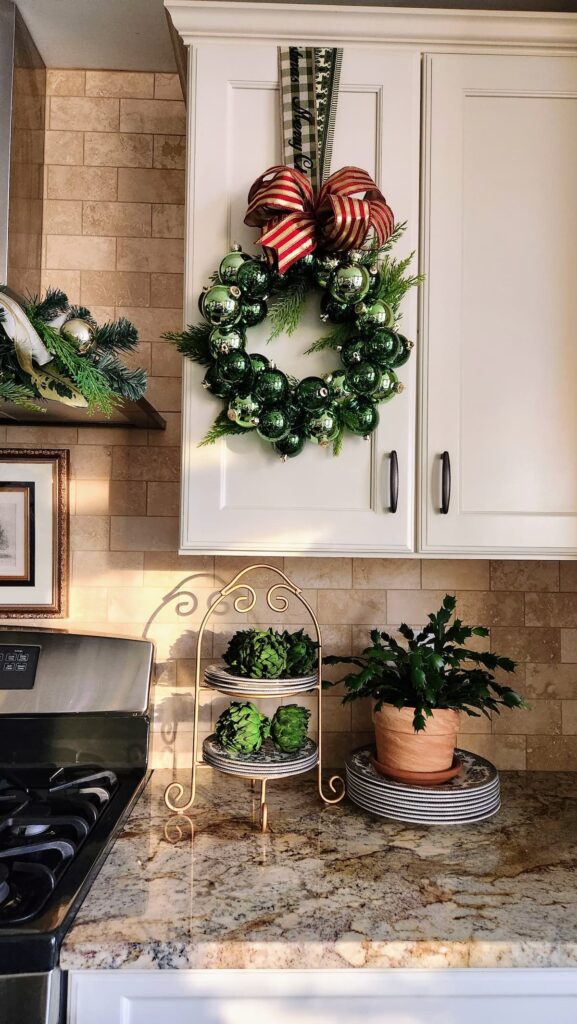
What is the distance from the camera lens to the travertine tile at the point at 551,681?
62.3 inches

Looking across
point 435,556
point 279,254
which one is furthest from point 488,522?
point 279,254

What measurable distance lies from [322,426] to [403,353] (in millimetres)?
204

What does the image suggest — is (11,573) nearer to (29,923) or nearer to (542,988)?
(29,923)

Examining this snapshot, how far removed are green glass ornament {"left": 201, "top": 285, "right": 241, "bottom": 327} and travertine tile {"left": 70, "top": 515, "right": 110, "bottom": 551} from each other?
1.95 feet

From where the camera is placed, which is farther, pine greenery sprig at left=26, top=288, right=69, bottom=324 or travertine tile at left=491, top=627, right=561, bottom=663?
travertine tile at left=491, top=627, right=561, bottom=663

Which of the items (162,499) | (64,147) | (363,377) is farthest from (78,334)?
(64,147)

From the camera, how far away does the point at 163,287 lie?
158 cm

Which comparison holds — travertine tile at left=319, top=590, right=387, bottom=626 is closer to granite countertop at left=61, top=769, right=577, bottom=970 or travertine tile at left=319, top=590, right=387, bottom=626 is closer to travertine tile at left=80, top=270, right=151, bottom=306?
granite countertop at left=61, top=769, right=577, bottom=970

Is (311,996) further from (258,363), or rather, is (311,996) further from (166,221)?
(166,221)

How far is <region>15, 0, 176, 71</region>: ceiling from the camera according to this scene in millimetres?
1384

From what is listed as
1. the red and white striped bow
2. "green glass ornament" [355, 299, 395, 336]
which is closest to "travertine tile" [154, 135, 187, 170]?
the red and white striped bow

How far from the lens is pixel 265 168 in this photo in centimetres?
126

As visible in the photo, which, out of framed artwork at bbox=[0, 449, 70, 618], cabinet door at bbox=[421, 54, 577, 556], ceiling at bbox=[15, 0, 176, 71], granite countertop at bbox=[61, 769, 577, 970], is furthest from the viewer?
framed artwork at bbox=[0, 449, 70, 618]

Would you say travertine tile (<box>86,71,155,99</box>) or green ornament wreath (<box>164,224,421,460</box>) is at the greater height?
travertine tile (<box>86,71,155,99</box>)
